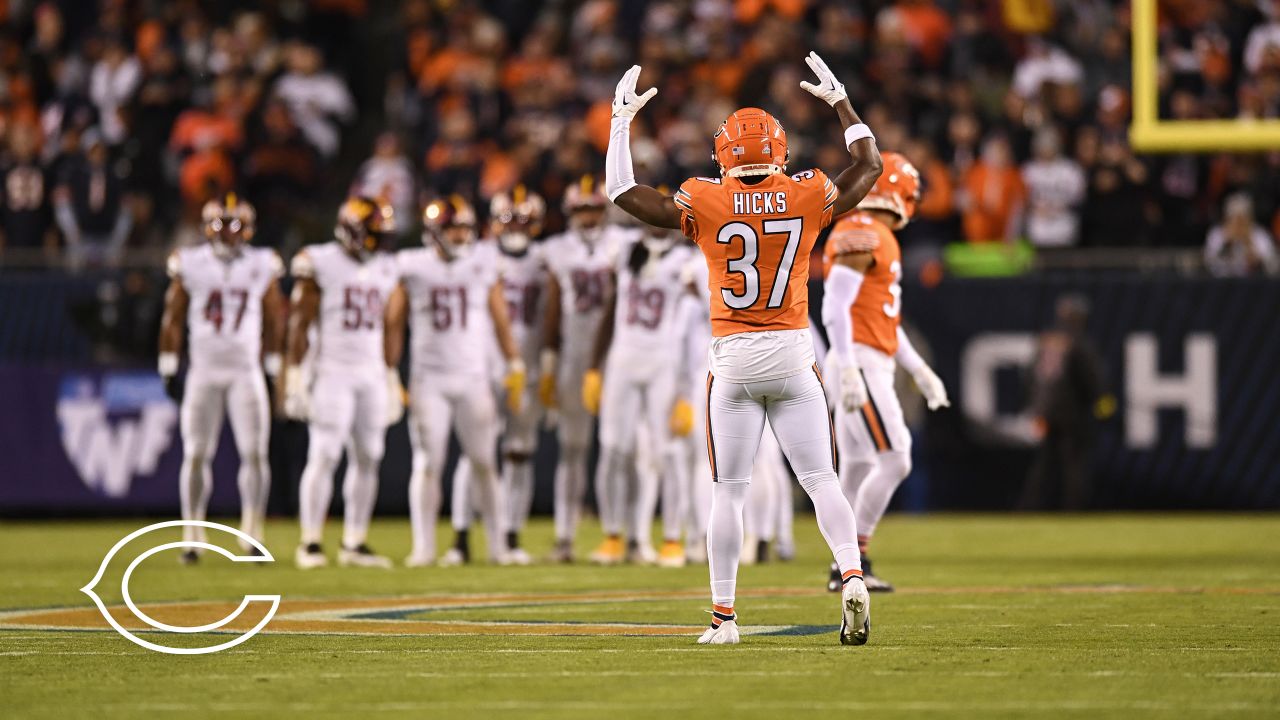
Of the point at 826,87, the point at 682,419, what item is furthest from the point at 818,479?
the point at 682,419

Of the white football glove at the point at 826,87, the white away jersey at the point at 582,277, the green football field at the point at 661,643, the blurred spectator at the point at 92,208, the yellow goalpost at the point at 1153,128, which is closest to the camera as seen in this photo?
the green football field at the point at 661,643

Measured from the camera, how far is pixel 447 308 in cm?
1298

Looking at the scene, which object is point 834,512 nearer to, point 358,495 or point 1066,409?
point 358,495

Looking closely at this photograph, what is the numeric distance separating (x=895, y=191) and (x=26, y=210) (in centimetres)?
1158

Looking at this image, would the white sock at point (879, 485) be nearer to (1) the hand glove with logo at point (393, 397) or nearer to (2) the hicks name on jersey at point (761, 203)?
(2) the hicks name on jersey at point (761, 203)

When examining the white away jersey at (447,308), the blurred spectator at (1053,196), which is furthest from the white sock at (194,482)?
the blurred spectator at (1053,196)

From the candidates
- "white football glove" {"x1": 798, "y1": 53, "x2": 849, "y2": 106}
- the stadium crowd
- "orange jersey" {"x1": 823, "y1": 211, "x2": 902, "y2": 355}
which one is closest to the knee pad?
"white football glove" {"x1": 798, "y1": 53, "x2": 849, "y2": 106}

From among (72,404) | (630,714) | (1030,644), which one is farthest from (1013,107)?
(630,714)

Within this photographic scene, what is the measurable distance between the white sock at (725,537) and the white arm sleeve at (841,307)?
2225mm

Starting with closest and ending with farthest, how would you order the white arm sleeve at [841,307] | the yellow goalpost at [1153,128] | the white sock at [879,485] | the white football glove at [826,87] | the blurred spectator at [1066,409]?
the white football glove at [826,87]
the white arm sleeve at [841,307]
the white sock at [879,485]
the yellow goalpost at [1153,128]
the blurred spectator at [1066,409]

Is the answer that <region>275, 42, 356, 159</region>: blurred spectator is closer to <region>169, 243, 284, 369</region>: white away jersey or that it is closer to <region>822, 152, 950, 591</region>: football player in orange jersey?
<region>169, 243, 284, 369</region>: white away jersey

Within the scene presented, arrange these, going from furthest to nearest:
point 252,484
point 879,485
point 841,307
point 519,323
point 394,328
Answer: point 519,323
point 252,484
point 394,328
point 879,485
point 841,307

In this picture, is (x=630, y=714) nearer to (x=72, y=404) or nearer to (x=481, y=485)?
(x=481, y=485)

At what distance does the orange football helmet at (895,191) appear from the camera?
10352 millimetres
